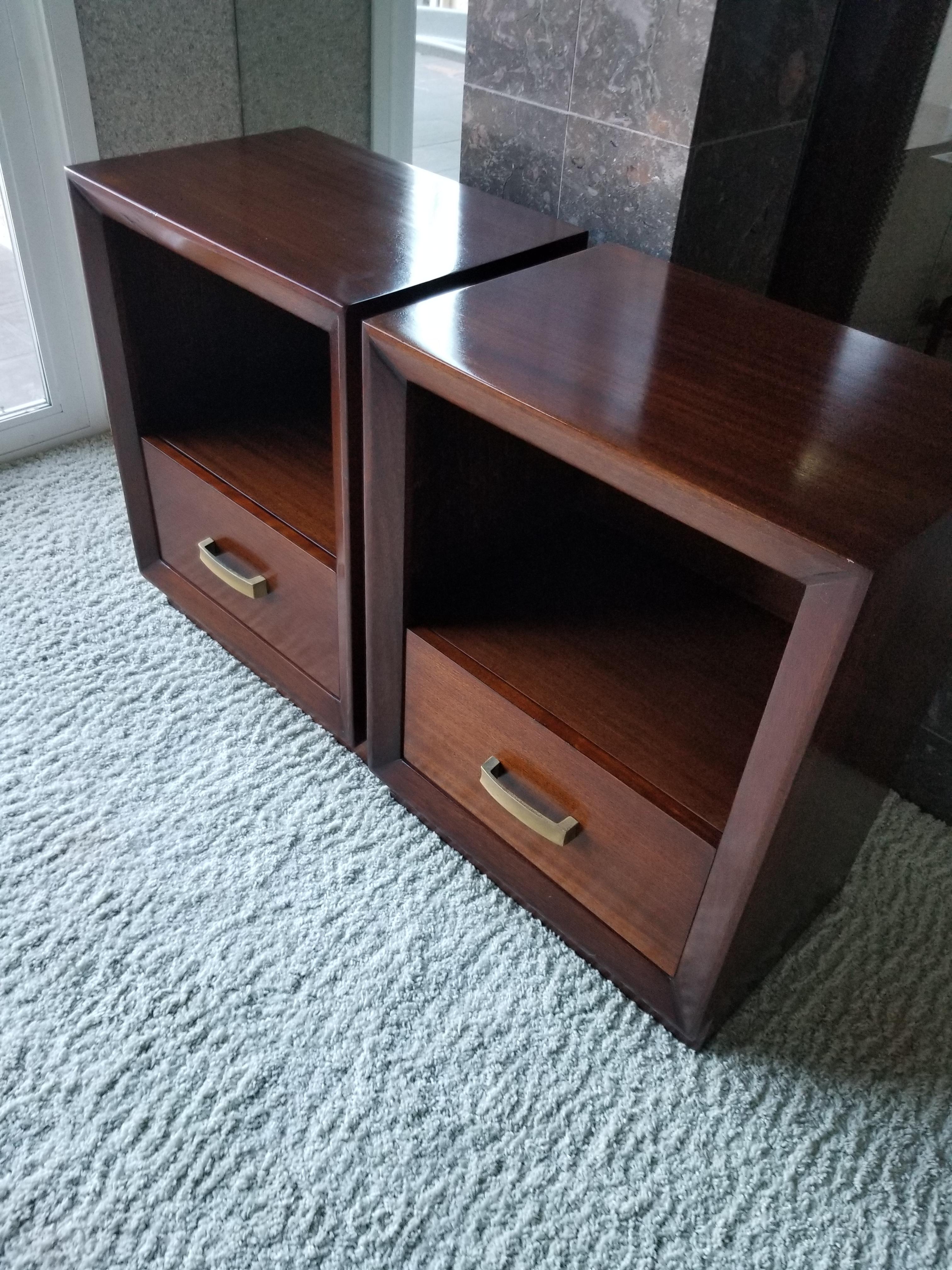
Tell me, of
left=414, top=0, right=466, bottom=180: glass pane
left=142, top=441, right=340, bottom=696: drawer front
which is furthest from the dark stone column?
left=414, top=0, right=466, bottom=180: glass pane

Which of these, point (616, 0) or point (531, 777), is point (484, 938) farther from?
point (616, 0)

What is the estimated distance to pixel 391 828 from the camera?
3.18 ft

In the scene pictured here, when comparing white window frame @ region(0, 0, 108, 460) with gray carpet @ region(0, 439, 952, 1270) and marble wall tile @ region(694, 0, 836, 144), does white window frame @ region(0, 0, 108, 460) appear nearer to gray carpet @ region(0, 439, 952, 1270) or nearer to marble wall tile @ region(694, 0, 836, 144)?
gray carpet @ region(0, 439, 952, 1270)

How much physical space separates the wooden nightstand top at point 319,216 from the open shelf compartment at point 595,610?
13 centimetres

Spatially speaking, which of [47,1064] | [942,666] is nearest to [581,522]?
[942,666]

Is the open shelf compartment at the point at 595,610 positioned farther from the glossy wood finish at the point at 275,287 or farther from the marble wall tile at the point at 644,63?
the marble wall tile at the point at 644,63

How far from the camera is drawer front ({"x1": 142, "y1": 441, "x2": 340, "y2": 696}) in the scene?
A: 3.11ft

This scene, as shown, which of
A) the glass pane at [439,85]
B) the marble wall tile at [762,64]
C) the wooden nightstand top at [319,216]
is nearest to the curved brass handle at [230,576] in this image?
the wooden nightstand top at [319,216]

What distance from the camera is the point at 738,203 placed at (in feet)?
2.88

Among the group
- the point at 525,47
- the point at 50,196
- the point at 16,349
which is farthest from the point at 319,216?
the point at 16,349

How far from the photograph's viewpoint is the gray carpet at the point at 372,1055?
2.29 feet

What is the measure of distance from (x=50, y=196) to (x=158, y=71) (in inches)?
8.8

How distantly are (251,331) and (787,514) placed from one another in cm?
77

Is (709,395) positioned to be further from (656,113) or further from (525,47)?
(525,47)
